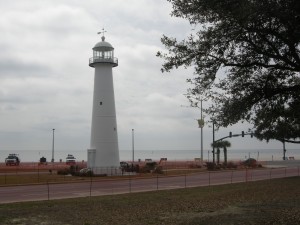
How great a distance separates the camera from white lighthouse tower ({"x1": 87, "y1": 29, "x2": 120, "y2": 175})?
44188 millimetres

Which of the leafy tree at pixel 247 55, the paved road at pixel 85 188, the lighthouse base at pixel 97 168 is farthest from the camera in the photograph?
the lighthouse base at pixel 97 168

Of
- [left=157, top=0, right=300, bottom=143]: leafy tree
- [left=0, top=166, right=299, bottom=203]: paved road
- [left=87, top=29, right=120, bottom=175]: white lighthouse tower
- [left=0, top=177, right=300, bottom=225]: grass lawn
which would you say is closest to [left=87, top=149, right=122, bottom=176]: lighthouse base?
[left=87, top=29, right=120, bottom=175]: white lighthouse tower

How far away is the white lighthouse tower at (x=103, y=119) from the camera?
44.2 meters

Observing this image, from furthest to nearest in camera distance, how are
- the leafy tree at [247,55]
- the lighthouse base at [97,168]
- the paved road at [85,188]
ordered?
the lighthouse base at [97,168] → the paved road at [85,188] → the leafy tree at [247,55]

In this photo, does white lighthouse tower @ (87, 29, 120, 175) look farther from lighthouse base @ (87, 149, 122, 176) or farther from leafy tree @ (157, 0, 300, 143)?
leafy tree @ (157, 0, 300, 143)

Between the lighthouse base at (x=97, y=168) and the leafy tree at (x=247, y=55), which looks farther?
the lighthouse base at (x=97, y=168)

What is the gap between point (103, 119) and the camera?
44.3 m

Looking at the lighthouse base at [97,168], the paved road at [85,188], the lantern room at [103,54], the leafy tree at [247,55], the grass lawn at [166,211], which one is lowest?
the paved road at [85,188]

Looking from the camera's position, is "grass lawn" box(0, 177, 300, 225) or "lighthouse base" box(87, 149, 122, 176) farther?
"lighthouse base" box(87, 149, 122, 176)

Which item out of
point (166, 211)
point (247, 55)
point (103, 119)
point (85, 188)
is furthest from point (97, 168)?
point (247, 55)

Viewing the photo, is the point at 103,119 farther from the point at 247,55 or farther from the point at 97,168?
the point at 247,55


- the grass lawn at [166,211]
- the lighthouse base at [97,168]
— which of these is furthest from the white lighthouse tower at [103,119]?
the grass lawn at [166,211]

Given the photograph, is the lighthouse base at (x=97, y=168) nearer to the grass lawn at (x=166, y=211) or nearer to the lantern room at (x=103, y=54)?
the lantern room at (x=103, y=54)

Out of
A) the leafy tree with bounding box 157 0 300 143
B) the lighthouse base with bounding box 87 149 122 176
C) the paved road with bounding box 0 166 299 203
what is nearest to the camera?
the leafy tree with bounding box 157 0 300 143
